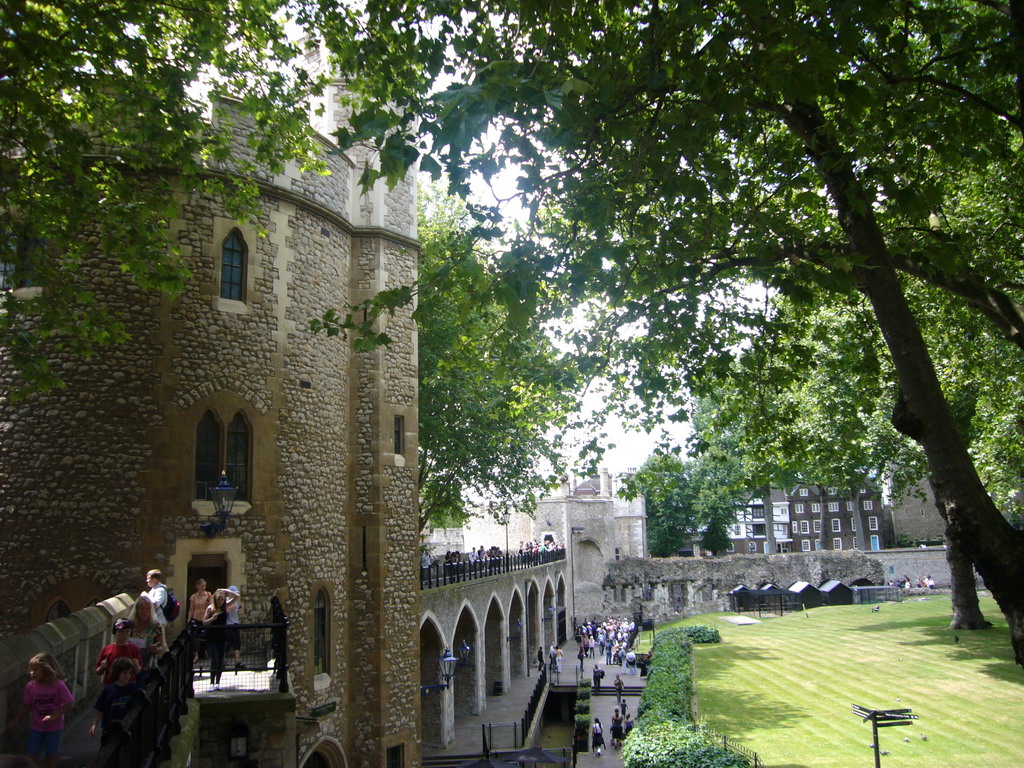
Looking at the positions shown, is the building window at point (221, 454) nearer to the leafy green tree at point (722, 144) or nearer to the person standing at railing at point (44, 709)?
the leafy green tree at point (722, 144)

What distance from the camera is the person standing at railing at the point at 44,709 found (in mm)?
5383

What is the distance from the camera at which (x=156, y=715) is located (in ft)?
18.2

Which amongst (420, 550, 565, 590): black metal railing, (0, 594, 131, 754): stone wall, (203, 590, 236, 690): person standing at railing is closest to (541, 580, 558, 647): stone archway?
(420, 550, 565, 590): black metal railing

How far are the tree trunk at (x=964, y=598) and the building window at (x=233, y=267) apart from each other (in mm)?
25842

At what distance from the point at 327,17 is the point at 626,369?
6001mm

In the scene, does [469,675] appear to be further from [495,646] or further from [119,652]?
[119,652]

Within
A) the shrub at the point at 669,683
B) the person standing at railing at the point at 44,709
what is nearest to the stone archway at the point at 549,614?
the shrub at the point at 669,683

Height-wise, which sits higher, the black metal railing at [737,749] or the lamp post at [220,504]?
the lamp post at [220,504]

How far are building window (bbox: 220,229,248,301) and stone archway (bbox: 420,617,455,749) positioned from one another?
12.8 m

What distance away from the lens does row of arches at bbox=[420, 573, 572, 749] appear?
75.9 ft

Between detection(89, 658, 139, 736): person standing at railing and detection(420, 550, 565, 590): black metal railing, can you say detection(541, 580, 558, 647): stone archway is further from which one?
detection(89, 658, 139, 736): person standing at railing

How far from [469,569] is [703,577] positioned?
109 ft

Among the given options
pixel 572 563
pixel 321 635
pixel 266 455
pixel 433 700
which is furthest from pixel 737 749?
pixel 572 563

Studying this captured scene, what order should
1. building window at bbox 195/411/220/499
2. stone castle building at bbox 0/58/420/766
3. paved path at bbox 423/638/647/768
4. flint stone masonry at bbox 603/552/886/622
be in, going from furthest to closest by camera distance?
flint stone masonry at bbox 603/552/886/622
paved path at bbox 423/638/647/768
building window at bbox 195/411/220/499
stone castle building at bbox 0/58/420/766
